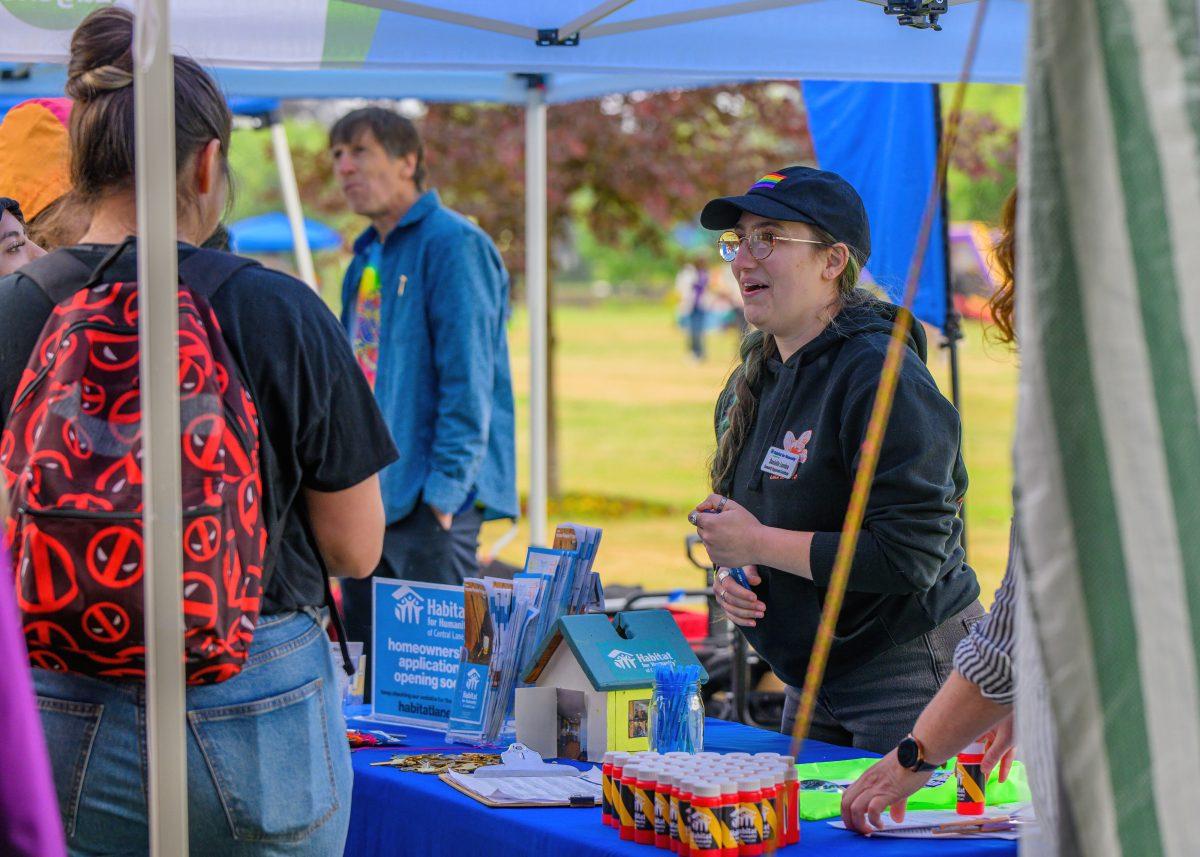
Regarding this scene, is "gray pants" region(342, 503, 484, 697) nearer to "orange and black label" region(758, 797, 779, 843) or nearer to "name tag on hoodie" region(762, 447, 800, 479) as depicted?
"name tag on hoodie" region(762, 447, 800, 479)

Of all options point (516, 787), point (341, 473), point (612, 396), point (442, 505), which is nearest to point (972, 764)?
point (516, 787)

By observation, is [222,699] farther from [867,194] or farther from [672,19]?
[867,194]

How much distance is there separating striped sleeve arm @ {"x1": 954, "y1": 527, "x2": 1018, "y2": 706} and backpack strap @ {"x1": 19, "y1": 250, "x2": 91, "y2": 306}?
117 cm

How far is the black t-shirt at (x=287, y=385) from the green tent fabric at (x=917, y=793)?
0.84 meters

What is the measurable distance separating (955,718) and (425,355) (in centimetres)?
252

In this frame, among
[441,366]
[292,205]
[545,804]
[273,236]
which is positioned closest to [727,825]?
[545,804]

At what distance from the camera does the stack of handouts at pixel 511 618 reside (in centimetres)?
267

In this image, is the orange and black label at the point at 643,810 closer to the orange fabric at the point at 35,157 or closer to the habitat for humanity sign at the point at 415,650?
the habitat for humanity sign at the point at 415,650

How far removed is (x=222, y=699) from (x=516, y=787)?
0.70 m

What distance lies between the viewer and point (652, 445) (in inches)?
621

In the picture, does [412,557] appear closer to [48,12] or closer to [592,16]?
[592,16]

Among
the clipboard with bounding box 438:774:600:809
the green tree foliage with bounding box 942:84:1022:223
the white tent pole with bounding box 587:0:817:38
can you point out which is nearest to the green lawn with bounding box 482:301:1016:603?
the clipboard with bounding box 438:774:600:809

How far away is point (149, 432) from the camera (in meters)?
1.54

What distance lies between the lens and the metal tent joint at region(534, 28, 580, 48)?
3930 mm
